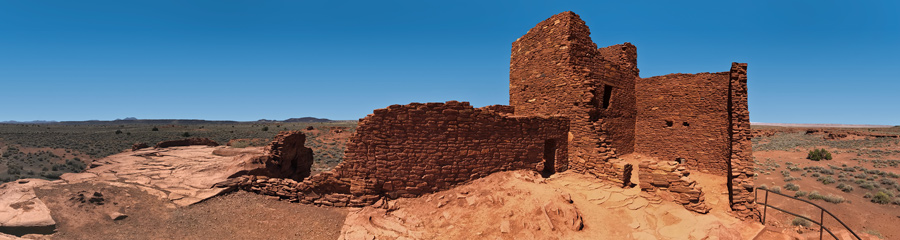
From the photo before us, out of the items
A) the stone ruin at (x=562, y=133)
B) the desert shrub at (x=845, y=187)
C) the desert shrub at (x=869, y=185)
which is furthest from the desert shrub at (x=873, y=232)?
the desert shrub at (x=869, y=185)

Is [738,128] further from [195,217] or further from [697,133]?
[195,217]

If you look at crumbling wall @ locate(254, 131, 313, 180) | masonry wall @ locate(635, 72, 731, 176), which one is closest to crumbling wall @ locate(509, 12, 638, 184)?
masonry wall @ locate(635, 72, 731, 176)

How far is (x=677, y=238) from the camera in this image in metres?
6.71

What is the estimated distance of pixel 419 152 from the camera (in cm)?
862

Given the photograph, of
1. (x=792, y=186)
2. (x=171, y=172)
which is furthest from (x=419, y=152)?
(x=792, y=186)

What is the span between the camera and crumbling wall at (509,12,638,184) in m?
10.1

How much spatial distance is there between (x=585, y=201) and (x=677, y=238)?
187 cm

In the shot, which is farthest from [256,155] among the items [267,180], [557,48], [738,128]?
[738,128]

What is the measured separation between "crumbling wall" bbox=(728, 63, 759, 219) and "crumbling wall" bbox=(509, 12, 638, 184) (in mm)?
2636

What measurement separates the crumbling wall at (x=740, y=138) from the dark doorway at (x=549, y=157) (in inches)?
166

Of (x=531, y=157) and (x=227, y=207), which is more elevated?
(x=531, y=157)

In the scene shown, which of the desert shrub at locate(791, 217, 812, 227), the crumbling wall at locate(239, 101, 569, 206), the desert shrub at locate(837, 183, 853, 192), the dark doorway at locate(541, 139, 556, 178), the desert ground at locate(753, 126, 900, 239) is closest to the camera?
the crumbling wall at locate(239, 101, 569, 206)

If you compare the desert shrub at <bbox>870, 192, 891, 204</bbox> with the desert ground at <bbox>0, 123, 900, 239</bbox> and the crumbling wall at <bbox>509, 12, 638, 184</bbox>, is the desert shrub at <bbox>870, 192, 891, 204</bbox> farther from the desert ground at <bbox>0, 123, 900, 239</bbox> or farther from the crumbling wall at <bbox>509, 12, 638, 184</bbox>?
the crumbling wall at <bbox>509, 12, 638, 184</bbox>

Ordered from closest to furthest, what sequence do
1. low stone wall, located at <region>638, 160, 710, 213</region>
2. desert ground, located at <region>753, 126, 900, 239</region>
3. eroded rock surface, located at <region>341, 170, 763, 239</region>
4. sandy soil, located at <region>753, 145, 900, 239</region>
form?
eroded rock surface, located at <region>341, 170, 763, 239</region>, low stone wall, located at <region>638, 160, 710, 213</region>, sandy soil, located at <region>753, 145, 900, 239</region>, desert ground, located at <region>753, 126, 900, 239</region>
